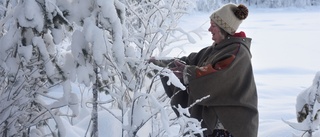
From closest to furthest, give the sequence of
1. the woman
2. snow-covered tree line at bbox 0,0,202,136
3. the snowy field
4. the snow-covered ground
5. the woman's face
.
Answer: snow-covered tree line at bbox 0,0,202,136 < the woman < the woman's face < the snow-covered ground < the snowy field

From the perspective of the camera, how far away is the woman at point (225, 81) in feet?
8.22

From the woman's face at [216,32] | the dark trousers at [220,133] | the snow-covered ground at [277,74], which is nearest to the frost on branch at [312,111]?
the snow-covered ground at [277,74]

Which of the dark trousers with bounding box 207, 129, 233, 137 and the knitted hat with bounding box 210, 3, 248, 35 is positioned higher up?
the knitted hat with bounding box 210, 3, 248, 35

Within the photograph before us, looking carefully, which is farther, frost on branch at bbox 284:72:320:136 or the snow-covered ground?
the snow-covered ground

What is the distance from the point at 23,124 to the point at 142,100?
0.69 m

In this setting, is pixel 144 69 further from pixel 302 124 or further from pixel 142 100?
pixel 302 124

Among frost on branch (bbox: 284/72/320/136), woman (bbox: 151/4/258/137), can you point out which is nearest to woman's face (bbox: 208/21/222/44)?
woman (bbox: 151/4/258/137)

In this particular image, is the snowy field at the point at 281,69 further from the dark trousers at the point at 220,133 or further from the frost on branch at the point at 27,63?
the frost on branch at the point at 27,63

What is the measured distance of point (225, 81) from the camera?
251 cm

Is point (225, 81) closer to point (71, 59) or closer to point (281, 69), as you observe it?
point (71, 59)

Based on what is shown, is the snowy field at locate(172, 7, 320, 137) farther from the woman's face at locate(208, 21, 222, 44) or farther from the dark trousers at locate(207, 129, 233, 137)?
the dark trousers at locate(207, 129, 233, 137)

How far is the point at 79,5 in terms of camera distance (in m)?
1.97

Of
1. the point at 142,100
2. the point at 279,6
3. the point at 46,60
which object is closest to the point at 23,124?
the point at 46,60

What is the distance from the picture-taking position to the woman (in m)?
2.51
